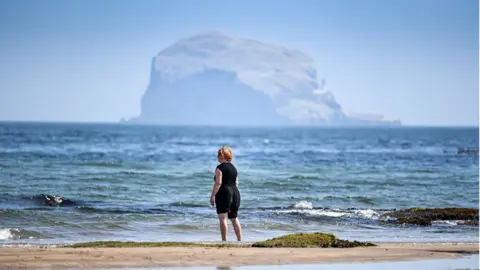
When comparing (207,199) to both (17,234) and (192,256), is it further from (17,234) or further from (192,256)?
(192,256)

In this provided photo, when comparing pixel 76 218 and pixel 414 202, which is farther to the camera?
pixel 414 202

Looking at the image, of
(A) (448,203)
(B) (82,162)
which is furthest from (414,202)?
(B) (82,162)

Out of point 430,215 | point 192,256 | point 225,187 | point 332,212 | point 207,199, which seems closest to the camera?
point 192,256

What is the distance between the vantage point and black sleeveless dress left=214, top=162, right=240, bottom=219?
1455cm

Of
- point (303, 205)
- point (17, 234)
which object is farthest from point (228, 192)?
point (303, 205)

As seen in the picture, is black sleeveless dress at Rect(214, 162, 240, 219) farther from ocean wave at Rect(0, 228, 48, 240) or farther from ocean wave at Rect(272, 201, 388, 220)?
ocean wave at Rect(272, 201, 388, 220)

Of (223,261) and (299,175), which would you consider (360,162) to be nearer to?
(299,175)

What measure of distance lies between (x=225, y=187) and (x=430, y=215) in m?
9.56

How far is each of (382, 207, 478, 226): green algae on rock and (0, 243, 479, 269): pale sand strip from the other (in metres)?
7.74

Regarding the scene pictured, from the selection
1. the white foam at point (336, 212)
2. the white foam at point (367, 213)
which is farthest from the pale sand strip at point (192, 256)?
the white foam at point (336, 212)

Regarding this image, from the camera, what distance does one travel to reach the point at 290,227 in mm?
20859

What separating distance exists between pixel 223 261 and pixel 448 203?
17715 mm

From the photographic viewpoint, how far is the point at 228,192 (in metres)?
14.6

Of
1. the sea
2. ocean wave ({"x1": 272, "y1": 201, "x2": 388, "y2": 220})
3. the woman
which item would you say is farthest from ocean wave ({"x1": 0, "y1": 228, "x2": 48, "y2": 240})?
ocean wave ({"x1": 272, "y1": 201, "x2": 388, "y2": 220})
